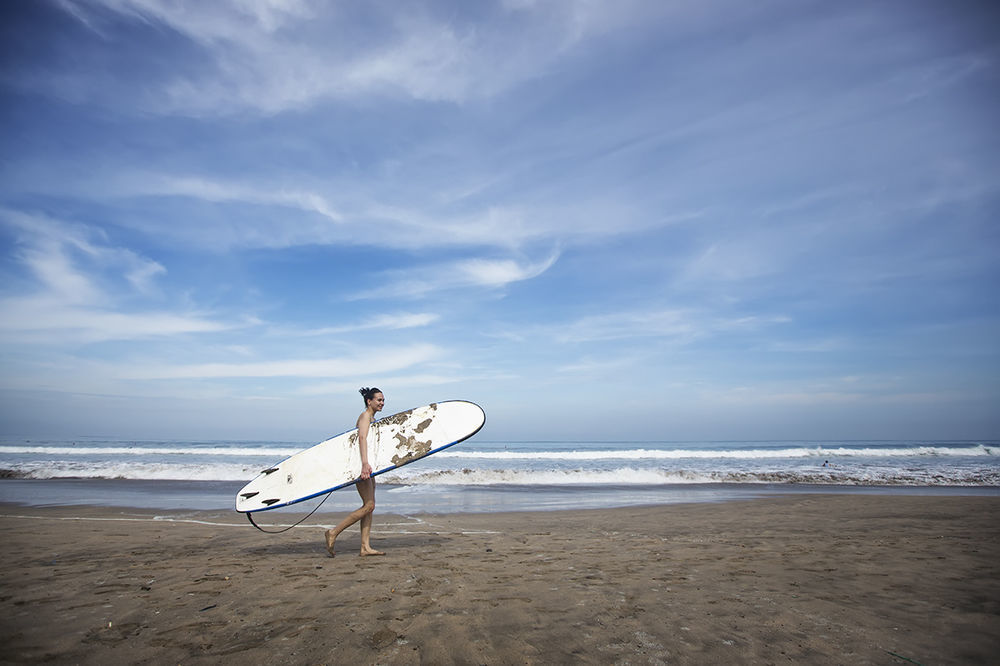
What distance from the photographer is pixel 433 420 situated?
20.8 feet

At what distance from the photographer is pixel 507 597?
146 inches

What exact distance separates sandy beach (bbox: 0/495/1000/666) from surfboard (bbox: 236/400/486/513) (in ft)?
2.08

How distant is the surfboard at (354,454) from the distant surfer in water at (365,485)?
0.40 meters

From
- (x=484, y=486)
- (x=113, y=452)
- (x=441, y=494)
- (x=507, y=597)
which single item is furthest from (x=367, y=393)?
(x=113, y=452)

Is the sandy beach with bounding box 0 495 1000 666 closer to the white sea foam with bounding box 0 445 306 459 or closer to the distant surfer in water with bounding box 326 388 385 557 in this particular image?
the distant surfer in water with bounding box 326 388 385 557

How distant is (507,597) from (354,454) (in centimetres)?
293

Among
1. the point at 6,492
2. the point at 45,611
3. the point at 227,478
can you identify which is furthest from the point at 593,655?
the point at 227,478

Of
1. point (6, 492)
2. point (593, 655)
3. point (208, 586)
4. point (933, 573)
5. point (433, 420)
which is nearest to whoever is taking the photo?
point (593, 655)

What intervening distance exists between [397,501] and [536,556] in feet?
21.2

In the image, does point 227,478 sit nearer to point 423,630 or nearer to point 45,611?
point 45,611

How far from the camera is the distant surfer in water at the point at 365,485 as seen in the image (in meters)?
5.16

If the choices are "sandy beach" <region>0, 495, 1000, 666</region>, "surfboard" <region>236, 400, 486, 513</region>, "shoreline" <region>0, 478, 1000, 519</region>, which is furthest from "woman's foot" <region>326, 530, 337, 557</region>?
"shoreline" <region>0, 478, 1000, 519</region>

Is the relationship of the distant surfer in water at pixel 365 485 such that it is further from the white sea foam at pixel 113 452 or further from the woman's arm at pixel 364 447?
the white sea foam at pixel 113 452

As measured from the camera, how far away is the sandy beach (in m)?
2.80
